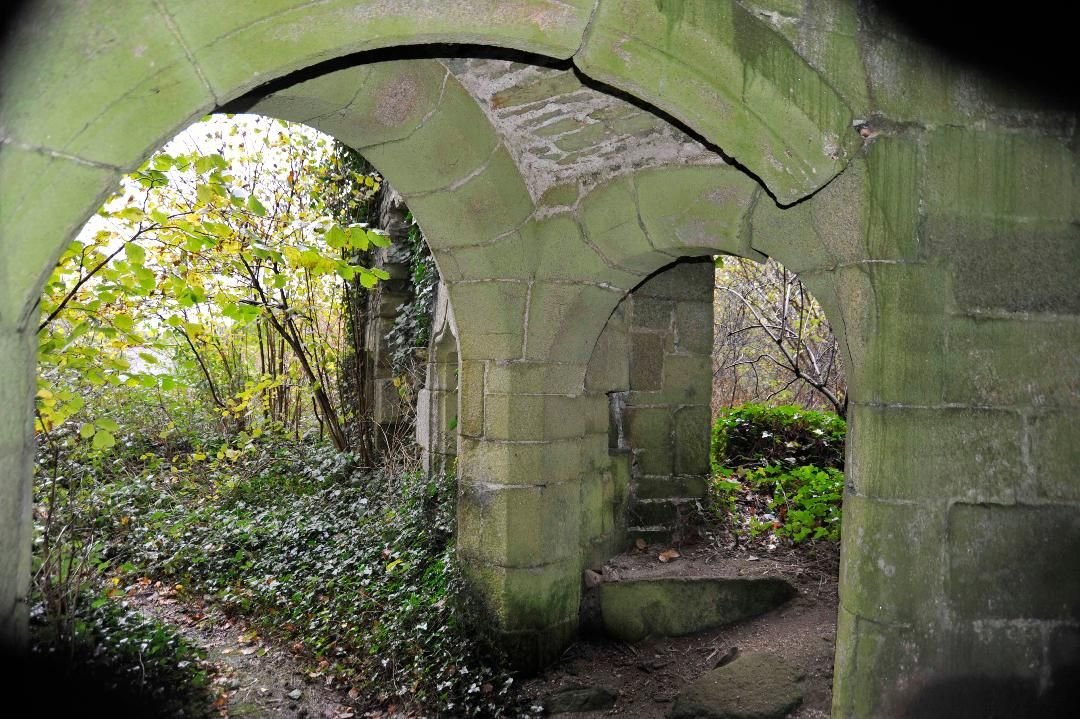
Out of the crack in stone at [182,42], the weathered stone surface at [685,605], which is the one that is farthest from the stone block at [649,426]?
the crack in stone at [182,42]

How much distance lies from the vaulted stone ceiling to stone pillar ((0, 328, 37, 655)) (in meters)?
1.73

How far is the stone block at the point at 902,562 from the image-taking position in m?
1.93

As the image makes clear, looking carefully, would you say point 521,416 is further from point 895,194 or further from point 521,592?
point 895,194

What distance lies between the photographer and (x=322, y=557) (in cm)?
505

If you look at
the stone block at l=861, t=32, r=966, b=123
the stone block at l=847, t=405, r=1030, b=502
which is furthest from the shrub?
the stone block at l=861, t=32, r=966, b=123

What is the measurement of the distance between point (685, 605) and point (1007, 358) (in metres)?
2.45

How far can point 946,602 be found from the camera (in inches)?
75.9

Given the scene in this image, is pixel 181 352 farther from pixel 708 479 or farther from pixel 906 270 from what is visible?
pixel 906 270

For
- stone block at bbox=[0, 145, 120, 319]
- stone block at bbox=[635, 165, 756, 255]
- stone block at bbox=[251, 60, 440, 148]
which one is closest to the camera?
stone block at bbox=[0, 145, 120, 319]

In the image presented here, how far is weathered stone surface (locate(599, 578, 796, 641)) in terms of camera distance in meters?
3.94

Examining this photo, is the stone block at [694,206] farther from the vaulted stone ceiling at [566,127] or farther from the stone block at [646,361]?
the stone block at [646,361]

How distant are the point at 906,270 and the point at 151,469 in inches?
276

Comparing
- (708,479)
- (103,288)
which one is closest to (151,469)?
(103,288)

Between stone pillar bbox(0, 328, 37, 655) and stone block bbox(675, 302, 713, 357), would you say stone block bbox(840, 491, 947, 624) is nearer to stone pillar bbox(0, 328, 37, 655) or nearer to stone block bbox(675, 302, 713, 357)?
stone pillar bbox(0, 328, 37, 655)
